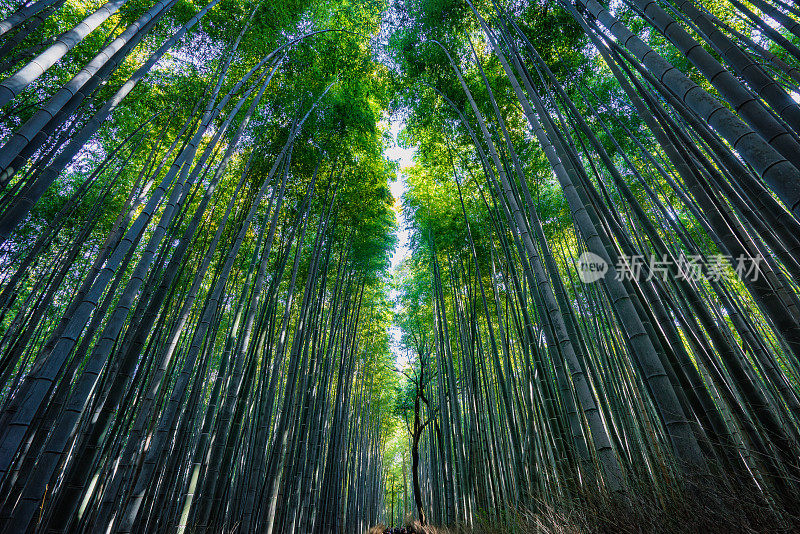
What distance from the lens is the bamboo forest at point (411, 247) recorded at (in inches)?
55.7

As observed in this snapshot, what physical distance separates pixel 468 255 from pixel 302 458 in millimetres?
3894

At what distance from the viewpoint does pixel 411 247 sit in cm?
701

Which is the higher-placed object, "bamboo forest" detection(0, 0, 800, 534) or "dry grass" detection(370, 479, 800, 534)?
"bamboo forest" detection(0, 0, 800, 534)

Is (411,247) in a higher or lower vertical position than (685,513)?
higher

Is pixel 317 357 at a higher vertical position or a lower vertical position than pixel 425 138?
lower

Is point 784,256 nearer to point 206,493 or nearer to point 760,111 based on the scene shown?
point 760,111

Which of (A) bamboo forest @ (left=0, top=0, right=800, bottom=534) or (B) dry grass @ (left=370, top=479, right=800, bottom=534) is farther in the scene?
(A) bamboo forest @ (left=0, top=0, right=800, bottom=534)

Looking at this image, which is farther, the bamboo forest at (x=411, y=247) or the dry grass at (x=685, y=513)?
the bamboo forest at (x=411, y=247)

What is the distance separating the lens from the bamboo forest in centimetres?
142

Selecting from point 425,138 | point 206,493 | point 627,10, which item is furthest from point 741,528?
point 425,138

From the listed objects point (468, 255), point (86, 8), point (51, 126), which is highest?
point (86, 8)

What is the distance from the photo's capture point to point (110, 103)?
219 cm

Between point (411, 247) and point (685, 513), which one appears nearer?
point (685, 513)

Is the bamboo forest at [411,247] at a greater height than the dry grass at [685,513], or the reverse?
the bamboo forest at [411,247]
